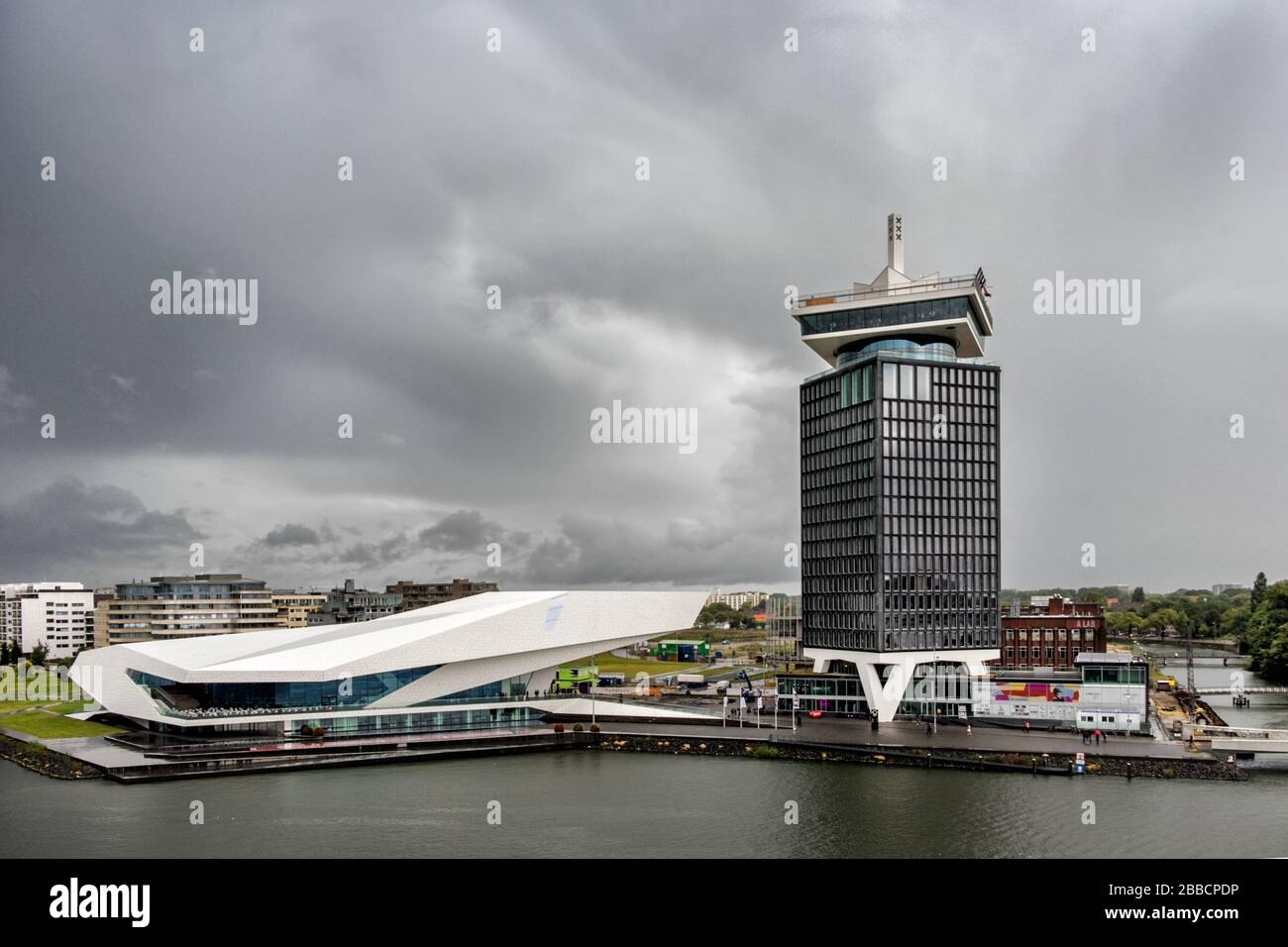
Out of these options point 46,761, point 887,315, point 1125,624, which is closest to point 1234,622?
point 1125,624

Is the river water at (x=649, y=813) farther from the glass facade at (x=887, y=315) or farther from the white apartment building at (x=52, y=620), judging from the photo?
the white apartment building at (x=52, y=620)

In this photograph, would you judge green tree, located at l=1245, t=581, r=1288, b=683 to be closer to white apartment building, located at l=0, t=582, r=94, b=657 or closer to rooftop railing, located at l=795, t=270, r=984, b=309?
rooftop railing, located at l=795, t=270, r=984, b=309

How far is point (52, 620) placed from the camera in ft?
299

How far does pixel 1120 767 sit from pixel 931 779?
18.4 feet

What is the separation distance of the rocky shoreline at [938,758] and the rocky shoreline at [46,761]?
52.9 ft

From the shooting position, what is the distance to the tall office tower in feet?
132

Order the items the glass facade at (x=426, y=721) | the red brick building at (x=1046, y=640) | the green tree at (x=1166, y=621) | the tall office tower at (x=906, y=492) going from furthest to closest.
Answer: the green tree at (x=1166, y=621) → the red brick building at (x=1046, y=640) → the tall office tower at (x=906, y=492) → the glass facade at (x=426, y=721)

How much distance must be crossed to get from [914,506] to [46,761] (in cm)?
3270

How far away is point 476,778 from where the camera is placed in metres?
29.6

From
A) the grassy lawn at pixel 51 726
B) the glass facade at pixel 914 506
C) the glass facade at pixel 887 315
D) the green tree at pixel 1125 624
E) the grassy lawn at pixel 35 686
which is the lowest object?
the green tree at pixel 1125 624

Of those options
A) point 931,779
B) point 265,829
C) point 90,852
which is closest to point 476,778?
point 265,829

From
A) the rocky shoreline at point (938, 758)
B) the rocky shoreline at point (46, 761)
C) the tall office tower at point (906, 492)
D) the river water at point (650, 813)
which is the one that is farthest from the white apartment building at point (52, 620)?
the tall office tower at point (906, 492)

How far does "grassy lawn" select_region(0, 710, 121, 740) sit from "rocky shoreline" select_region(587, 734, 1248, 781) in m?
18.7

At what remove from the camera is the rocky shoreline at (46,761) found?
97.0 ft
